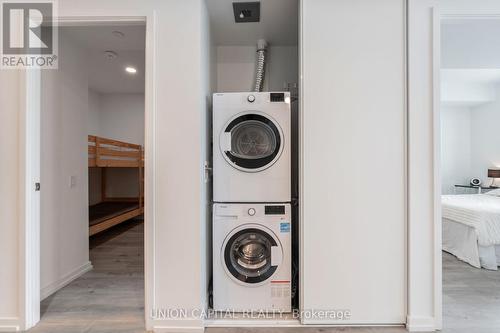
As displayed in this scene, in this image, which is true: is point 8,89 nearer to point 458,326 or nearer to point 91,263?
point 91,263

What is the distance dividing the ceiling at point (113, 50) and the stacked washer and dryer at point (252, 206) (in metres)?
1.16

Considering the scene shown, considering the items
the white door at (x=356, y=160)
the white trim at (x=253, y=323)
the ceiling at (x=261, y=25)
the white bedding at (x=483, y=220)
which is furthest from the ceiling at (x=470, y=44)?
the white trim at (x=253, y=323)

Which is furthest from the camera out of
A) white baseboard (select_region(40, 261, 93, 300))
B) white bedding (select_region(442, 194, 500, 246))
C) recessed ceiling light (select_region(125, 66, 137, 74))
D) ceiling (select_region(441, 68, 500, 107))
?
ceiling (select_region(441, 68, 500, 107))

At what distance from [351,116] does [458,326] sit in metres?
1.73

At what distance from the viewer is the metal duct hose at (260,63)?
93.2 inches

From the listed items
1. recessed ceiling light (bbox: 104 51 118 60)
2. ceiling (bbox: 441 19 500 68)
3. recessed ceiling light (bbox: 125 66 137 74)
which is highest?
recessed ceiling light (bbox: 125 66 137 74)

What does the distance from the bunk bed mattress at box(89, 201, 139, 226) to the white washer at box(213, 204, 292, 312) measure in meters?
2.35

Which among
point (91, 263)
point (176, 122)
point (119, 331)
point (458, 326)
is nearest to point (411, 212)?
point (458, 326)

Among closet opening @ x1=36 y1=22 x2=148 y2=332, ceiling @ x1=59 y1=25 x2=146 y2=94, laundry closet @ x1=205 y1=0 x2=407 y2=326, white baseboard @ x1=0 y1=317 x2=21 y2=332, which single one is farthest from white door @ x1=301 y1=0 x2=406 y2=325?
white baseboard @ x1=0 y1=317 x2=21 y2=332

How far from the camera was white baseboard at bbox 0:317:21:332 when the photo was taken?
1728 millimetres

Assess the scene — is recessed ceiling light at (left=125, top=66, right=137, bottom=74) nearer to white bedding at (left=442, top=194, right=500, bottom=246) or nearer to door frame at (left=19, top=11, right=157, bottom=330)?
door frame at (left=19, top=11, right=157, bottom=330)

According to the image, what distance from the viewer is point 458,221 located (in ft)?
10.1

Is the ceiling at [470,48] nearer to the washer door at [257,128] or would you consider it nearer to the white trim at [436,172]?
the white trim at [436,172]

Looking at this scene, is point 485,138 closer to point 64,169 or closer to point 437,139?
point 437,139
